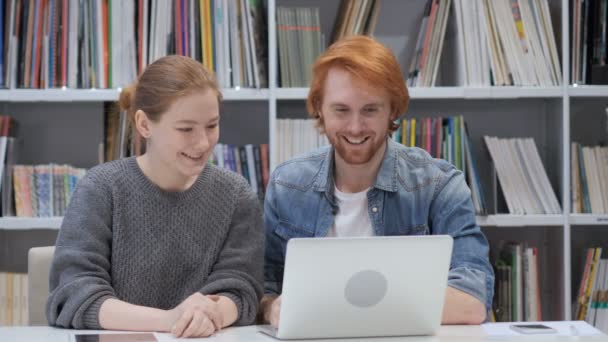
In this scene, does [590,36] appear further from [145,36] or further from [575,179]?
[145,36]

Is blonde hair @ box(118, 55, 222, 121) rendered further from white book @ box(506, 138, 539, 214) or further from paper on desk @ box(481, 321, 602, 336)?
white book @ box(506, 138, 539, 214)

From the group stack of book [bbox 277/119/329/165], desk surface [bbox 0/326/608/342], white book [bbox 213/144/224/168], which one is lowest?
desk surface [bbox 0/326/608/342]

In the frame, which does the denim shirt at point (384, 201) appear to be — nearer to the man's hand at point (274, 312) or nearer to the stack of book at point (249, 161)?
the man's hand at point (274, 312)

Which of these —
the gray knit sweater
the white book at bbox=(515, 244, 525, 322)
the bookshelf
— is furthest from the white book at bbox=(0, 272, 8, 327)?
the white book at bbox=(515, 244, 525, 322)

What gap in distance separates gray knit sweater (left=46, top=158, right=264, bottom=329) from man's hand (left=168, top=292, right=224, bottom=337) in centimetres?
10

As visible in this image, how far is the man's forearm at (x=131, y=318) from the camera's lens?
1.57 metres

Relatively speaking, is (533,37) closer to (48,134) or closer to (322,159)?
(322,159)

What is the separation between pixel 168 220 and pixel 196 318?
1.10 ft

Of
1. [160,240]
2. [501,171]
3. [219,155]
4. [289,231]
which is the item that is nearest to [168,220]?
[160,240]

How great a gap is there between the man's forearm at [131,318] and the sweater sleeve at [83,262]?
0.07ft

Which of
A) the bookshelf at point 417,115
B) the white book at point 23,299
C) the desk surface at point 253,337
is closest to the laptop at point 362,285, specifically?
the desk surface at point 253,337

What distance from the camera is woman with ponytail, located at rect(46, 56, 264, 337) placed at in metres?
1.70

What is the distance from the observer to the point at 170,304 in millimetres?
1809

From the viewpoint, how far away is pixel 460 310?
1.67 m
